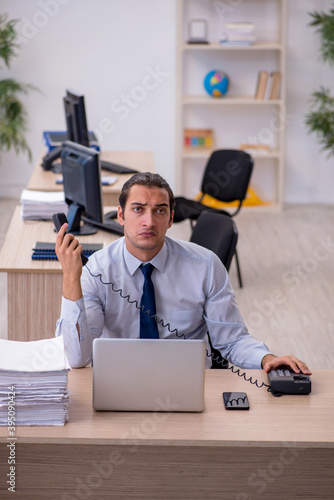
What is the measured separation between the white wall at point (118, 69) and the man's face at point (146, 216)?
193 inches

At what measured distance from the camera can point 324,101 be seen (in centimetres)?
672

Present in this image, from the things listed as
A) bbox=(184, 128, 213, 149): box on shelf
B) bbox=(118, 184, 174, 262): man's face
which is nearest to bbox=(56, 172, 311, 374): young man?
bbox=(118, 184, 174, 262): man's face

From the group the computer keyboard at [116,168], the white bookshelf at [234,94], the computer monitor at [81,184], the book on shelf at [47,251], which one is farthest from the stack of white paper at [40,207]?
the white bookshelf at [234,94]

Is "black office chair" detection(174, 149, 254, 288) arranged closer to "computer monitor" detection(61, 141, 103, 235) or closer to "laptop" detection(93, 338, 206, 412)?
"computer monitor" detection(61, 141, 103, 235)

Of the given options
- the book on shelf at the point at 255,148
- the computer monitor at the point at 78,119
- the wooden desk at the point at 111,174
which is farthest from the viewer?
the book on shelf at the point at 255,148

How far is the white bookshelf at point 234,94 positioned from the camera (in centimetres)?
688

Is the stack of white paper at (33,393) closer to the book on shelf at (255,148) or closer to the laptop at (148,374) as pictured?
the laptop at (148,374)

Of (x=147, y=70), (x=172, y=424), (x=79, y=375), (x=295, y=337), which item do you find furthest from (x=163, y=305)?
(x=147, y=70)

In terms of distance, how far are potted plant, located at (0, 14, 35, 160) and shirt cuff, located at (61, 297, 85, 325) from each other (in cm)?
467

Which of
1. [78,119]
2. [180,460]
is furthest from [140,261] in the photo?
[78,119]

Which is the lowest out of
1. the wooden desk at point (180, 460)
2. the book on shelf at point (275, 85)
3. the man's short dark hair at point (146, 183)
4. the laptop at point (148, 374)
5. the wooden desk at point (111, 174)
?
the wooden desk at point (180, 460)

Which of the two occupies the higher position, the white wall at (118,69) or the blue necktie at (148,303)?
the white wall at (118,69)

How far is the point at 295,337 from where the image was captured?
4.30 metres

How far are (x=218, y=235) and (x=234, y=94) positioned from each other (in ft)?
13.3
